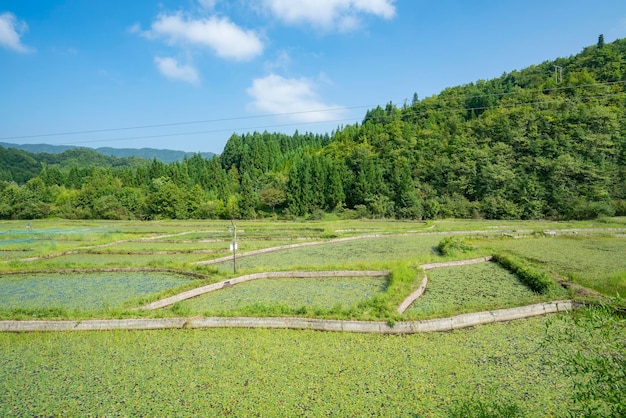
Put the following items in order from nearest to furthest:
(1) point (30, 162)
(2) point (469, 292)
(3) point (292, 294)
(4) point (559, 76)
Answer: (2) point (469, 292), (3) point (292, 294), (4) point (559, 76), (1) point (30, 162)

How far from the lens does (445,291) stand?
11.0 meters

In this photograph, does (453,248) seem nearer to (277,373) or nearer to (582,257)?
(582,257)

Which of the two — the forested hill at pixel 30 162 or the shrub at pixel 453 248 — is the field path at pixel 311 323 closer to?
the shrub at pixel 453 248

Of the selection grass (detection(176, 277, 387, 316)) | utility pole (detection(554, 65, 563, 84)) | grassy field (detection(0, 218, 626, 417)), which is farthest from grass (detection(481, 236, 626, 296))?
utility pole (detection(554, 65, 563, 84))

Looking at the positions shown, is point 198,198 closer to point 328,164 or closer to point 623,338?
point 328,164

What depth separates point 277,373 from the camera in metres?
6.17

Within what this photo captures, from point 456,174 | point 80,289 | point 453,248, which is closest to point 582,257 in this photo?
point 453,248

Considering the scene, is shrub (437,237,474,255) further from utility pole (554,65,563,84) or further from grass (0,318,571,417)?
utility pole (554,65,563,84)

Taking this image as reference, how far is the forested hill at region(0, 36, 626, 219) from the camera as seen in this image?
36562 mm

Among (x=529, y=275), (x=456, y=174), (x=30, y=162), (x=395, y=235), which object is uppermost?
(x=30, y=162)

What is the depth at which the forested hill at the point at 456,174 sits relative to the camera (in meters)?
36.6

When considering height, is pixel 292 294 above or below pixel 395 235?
above

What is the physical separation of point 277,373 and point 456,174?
139 ft

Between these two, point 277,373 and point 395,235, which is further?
point 395,235
